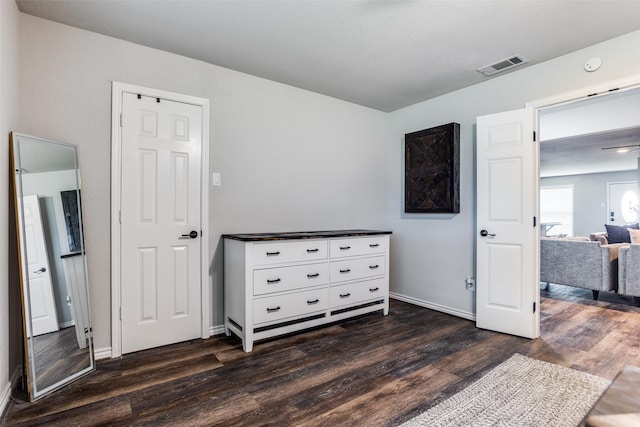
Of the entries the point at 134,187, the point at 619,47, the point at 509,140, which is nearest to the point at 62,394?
the point at 134,187

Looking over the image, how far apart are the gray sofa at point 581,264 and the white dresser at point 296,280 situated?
9.34 ft

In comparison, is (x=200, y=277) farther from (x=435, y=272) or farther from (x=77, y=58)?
(x=435, y=272)

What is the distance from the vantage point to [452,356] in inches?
102

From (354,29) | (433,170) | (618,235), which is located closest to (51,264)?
(354,29)

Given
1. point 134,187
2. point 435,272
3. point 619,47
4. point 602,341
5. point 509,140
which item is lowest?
point 602,341

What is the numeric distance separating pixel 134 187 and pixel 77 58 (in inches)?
40.5

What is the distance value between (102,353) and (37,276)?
2.72ft

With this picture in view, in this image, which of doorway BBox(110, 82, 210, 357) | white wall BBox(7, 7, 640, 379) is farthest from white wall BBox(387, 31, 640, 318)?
doorway BBox(110, 82, 210, 357)

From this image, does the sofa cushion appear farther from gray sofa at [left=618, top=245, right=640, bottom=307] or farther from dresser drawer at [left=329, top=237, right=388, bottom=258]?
dresser drawer at [left=329, top=237, right=388, bottom=258]

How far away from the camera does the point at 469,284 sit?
3.52 meters

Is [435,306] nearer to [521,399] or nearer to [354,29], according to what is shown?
[521,399]

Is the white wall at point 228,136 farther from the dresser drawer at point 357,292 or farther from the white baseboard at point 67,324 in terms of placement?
the dresser drawer at point 357,292

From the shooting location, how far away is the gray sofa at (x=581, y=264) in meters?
4.25

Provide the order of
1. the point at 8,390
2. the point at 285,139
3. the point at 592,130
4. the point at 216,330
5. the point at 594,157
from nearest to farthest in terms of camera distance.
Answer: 1. the point at 8,390
2. the point at 216,330
3. the point at 285,139
4. the point at 592,130
5. the point at 594,157
